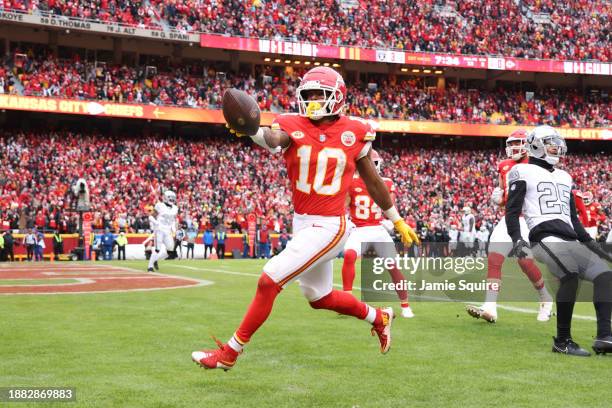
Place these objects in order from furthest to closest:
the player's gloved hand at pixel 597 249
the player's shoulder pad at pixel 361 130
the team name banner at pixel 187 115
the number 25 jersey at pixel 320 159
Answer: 1. the team name banner at pixel 187 115
2. the player's gloved hand at pixel 597 249
3. the player's shoulder pad at pixel 361 130
4. the number 25 jersey at pixel 320 159

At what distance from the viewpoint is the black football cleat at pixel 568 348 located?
6.23m

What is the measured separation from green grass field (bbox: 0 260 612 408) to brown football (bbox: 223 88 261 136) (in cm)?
175

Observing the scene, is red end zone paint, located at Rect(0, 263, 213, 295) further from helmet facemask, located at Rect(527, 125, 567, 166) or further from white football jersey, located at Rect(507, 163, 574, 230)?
helmet facemask, located at Rect(527, 125, 567, 166)

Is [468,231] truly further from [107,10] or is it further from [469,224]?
[107,10]

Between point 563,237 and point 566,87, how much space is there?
42.6 metres

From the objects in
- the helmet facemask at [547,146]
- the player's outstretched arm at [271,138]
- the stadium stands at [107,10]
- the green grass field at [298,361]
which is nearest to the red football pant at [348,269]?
the green grass field at [298,361]

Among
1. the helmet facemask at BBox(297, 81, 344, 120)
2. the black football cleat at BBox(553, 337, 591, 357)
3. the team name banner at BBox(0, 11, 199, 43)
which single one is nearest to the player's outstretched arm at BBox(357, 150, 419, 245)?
the helmet facemask at BBox(297, 81, 344, 120)

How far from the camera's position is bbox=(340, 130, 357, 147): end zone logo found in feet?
17.3

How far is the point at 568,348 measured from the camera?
20.7ft

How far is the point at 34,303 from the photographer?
10.3 meters

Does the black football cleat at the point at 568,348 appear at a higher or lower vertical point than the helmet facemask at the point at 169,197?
lower

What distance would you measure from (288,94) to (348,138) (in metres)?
34.6

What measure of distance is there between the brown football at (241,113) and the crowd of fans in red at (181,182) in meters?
22.6

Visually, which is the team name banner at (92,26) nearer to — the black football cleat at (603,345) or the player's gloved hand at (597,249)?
the player's gloved hand at (597,249)
